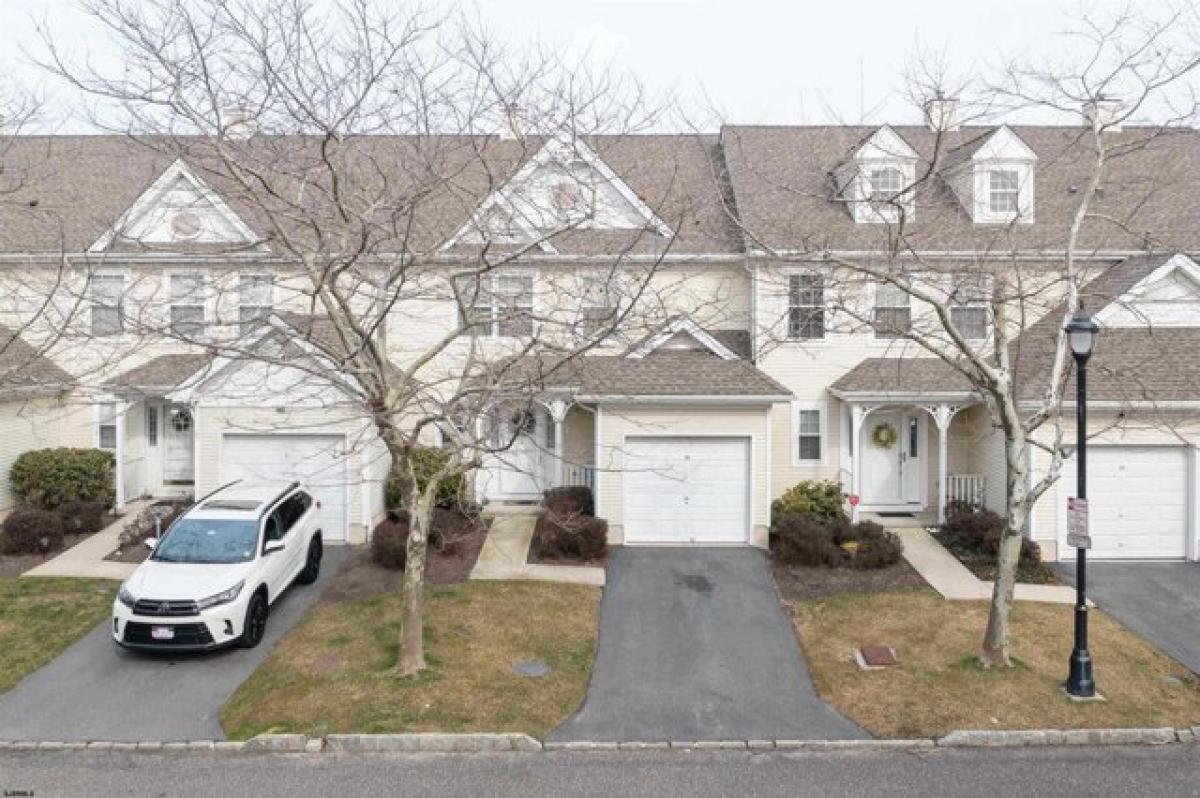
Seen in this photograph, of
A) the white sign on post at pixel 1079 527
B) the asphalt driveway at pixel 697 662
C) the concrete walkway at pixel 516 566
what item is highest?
the white sign on post at pixel 1079 527

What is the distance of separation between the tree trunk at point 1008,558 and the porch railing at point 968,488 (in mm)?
7588

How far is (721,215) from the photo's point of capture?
766 inches

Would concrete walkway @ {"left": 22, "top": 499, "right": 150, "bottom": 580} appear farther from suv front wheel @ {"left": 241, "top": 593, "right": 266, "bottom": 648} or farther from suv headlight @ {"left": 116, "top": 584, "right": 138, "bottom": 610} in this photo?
suv front wheel @ {"left": 241, "top": 593, "right": 266, "bottom": 648}

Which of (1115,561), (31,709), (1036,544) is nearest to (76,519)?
(31,709)

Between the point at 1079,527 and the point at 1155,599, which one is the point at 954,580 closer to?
the point at 1155,599

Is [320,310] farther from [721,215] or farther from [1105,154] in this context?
[1105,154]

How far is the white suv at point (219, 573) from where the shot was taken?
1056 centimetres

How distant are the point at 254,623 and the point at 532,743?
16.2 ft

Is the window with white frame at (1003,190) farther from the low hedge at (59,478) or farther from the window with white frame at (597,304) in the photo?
the low hedge at (59,478)

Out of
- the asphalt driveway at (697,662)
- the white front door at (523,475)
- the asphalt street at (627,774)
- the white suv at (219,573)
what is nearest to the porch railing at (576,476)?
the white front door at (523,475)

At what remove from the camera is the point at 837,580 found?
46.4 feet

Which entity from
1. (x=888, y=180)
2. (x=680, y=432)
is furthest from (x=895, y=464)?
(x=888, y=180)

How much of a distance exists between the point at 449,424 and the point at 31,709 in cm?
597

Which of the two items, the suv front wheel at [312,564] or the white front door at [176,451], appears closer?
the suv front wheel at [312,564]
